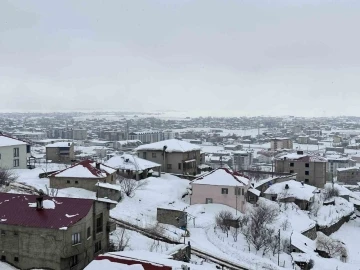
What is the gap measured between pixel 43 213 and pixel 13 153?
84.7 feet

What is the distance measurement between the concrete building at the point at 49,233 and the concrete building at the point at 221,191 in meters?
16.3

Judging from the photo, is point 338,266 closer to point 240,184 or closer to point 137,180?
point 240,184

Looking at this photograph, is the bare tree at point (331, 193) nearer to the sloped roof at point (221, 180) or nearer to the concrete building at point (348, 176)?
the sloped roof at point (221, 180)

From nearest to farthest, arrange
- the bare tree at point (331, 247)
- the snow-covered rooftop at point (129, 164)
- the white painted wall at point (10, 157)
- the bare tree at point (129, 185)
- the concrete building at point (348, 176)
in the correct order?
the bare tree at point (331, 247), the bare tree at point (129, 185), the white painted wall at point (10, 157), the snow-covered rooftop at point (129, 164), the concrete building at point (348, 176)

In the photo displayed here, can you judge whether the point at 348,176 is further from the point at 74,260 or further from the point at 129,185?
the point at 74,260

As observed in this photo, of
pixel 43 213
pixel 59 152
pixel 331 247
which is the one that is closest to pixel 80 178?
pixel 43 213

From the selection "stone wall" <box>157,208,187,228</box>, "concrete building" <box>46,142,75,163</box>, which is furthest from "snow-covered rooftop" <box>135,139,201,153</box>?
"stone wall" <box>157,208,187,228</box>

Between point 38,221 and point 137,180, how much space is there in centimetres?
2304

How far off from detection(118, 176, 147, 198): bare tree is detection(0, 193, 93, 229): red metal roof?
45.5 feet

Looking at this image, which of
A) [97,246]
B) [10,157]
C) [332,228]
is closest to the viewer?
[97,246]

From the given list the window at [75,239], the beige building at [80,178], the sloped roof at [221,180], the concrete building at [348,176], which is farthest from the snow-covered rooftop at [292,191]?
the concrete building at [348,176]

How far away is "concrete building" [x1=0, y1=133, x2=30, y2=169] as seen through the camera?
46688 mm

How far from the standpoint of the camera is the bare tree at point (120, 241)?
26359 mm

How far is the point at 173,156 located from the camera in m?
54.3
